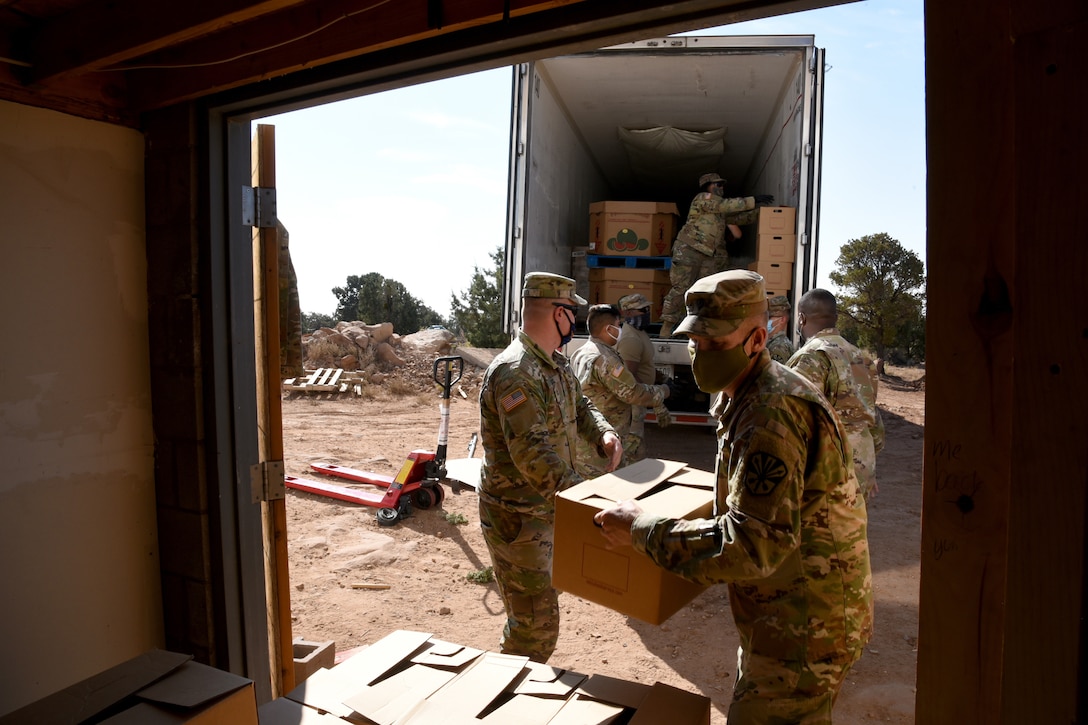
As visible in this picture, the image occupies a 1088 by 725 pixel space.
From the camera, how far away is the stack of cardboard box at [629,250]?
795cm

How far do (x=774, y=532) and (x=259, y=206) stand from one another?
222 cm

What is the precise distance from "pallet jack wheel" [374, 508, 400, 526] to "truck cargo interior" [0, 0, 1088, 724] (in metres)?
3.26

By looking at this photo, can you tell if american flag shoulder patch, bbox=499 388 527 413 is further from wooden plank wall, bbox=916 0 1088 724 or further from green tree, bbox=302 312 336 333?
green tree, bbox=302 312 336 333

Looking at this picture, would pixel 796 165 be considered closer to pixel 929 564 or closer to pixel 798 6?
pixel 798 6

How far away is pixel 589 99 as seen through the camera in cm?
764

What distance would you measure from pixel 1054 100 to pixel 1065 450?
0.48 meters

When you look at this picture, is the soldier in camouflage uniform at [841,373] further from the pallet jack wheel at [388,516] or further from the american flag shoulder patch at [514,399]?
the pallet jack wheel at [388,516]

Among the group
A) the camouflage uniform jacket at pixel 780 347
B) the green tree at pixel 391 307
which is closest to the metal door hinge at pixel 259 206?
the camouflage uniform jacket at pixel 780 347

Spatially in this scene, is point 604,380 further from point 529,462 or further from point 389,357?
point 389,357

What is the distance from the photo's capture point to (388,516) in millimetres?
6059

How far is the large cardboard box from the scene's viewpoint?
5.44ft

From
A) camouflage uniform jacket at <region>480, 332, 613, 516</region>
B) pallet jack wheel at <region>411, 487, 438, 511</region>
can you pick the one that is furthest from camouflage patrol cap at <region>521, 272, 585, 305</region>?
pallet jack wheel at <region>411, 487, 438, 511</region>

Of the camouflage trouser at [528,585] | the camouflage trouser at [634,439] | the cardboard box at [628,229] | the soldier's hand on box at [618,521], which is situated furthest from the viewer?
the cardboard box at [628,229]

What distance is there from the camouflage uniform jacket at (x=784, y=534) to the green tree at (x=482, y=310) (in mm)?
19438
